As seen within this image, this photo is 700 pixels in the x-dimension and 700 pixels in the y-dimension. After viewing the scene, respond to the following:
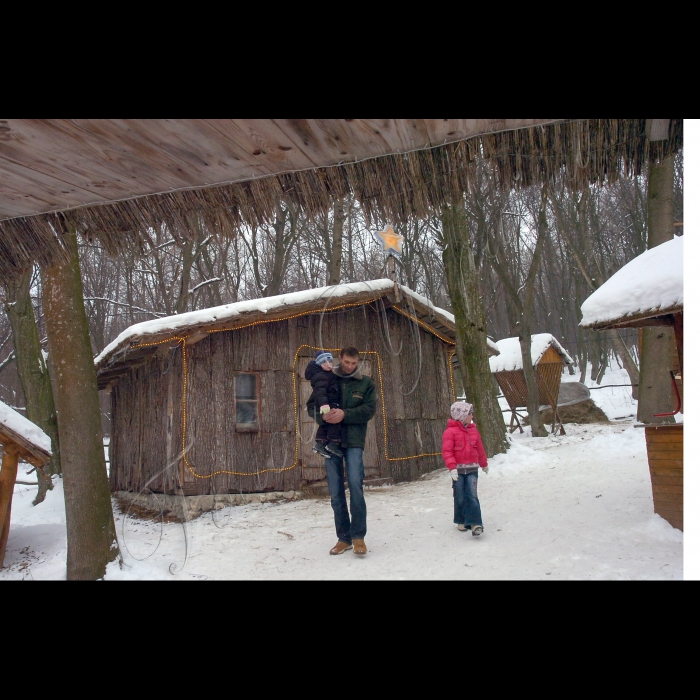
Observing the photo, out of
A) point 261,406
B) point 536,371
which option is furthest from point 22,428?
point 536,371

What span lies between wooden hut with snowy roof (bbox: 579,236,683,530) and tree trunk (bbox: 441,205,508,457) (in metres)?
4.43

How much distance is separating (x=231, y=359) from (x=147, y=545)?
127 inches

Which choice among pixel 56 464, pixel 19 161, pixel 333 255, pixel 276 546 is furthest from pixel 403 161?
pixel 333 255

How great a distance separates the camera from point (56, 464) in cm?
1148

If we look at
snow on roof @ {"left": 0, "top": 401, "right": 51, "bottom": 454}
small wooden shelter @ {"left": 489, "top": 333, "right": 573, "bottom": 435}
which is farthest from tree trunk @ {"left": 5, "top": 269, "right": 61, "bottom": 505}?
small wooden shelter @ {"left": 489, "top": 333, "right": 573, "bottom": 435}

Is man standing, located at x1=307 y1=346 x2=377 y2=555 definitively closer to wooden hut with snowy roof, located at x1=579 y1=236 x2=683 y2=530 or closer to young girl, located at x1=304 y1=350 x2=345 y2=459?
young girl, located at x1=304 y1=350 x2=345 y2=459

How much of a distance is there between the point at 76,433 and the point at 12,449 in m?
1.81

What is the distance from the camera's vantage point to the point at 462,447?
5.64 m

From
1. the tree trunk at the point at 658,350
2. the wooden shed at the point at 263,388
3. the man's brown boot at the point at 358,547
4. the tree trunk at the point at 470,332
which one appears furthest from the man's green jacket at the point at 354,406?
the tree trunk at the point at 658,350

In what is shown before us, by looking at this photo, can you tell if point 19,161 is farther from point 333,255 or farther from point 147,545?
point 333,255

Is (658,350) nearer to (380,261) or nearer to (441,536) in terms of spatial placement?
(441,536)

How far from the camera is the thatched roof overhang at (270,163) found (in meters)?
2.82
